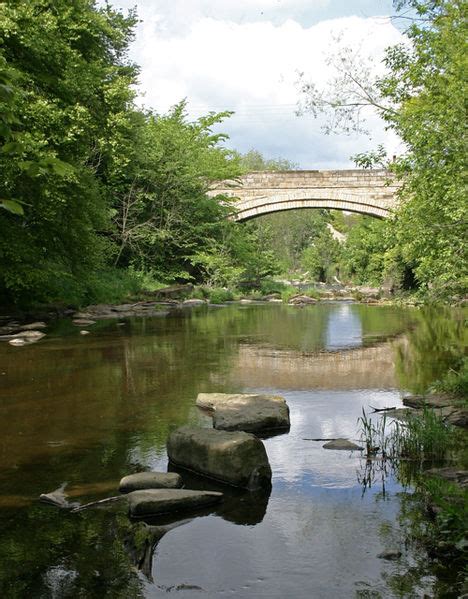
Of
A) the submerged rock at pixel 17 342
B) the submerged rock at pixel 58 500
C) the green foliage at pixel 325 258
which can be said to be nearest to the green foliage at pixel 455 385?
the submerged rock at pixel 58 500

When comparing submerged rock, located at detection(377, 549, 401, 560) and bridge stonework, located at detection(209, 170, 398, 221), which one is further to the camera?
bridge stonework, located at detection(209, 170, 398, 221)

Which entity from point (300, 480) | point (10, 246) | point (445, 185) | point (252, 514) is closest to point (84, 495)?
point (252, 514)

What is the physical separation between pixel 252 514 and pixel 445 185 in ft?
21.2

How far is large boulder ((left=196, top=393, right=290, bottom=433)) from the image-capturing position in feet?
23.9

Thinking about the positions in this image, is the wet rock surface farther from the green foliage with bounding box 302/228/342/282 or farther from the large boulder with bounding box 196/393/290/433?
the green foliage with bounding box 302/228/342/282

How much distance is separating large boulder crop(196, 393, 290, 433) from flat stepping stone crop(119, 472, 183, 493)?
1.78 meters

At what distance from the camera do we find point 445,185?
31.9ft

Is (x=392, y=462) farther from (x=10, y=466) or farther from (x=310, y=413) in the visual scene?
(x=10, y=466)

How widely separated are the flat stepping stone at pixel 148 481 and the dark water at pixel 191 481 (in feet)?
0.44

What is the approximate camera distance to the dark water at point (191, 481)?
3.97 m

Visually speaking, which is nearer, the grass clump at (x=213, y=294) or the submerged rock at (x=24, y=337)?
the submerged rock at (x=24, y=337)

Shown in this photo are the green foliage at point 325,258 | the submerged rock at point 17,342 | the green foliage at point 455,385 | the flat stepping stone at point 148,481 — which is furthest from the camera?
the green foliage at point 325,258

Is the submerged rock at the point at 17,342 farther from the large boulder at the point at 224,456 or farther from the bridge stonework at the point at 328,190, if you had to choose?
the bridge stonework at the point at 328,190

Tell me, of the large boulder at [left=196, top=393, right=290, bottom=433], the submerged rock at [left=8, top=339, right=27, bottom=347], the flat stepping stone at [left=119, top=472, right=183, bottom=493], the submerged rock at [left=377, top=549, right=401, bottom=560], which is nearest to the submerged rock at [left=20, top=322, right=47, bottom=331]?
the submerged rock at [left=8, top=339, right=27, bottom=347]
